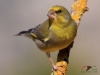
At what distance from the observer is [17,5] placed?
6754 millimetres

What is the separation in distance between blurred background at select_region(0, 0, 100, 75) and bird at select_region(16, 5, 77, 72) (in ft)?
5.35

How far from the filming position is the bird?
3.02 m

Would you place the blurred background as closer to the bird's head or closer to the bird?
the bird

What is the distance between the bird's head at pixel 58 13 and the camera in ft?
9.63

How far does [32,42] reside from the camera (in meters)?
5.70

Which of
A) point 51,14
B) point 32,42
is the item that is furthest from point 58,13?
point 32,42

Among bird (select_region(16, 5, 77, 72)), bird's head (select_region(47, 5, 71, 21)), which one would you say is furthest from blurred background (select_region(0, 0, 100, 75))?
bird's head (select_region(47, 5, 71, 21))

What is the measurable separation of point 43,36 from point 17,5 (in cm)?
354

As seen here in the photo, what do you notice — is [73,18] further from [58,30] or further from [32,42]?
[32,42]

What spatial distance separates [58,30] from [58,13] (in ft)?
0.44

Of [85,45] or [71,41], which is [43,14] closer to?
[85,45]

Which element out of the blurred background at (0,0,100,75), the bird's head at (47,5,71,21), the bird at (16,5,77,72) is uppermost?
the bird's head at (47,5,71,21)

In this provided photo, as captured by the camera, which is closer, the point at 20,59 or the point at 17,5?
the point at 20,59

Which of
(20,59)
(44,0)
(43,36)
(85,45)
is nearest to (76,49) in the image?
(85,45)
